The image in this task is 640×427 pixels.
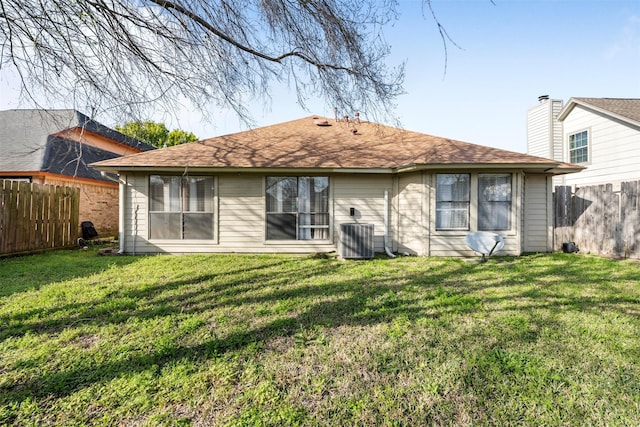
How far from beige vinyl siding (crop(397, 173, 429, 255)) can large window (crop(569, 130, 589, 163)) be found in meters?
8.20

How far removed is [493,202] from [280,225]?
221 inches

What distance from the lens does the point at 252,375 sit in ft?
8.29

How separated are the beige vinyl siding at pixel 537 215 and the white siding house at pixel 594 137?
168 cm

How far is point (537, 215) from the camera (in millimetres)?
8578

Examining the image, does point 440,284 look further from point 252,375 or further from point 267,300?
point 252,375

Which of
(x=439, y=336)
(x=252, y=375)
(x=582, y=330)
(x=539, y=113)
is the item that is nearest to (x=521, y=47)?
(x=582, y=330)

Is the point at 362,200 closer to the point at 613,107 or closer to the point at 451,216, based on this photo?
the point at 451,216

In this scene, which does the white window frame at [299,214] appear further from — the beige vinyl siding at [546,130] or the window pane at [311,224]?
the beige vinyl siding at [546,130]

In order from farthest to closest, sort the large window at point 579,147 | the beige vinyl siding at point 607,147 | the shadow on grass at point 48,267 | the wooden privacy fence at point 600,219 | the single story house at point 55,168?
the large window at point 579,147
the single story house at point 55,168
the beige vinyl siding at point 607,147
the wooden privacy fence at point 600,219
the shadow on grass at point 48,267

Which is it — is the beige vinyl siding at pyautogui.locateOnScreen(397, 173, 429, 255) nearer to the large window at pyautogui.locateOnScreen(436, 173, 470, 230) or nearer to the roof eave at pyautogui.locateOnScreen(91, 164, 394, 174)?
the large window at pyautogui.locateOnScreen(436, 173, 470, 230)

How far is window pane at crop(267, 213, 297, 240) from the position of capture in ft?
28.4

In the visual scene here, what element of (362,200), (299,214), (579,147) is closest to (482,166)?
(362,200)

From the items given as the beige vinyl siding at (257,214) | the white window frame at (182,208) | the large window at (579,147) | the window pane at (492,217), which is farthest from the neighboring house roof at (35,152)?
the large window at (579,147)

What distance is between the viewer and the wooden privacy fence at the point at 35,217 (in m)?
7.61
